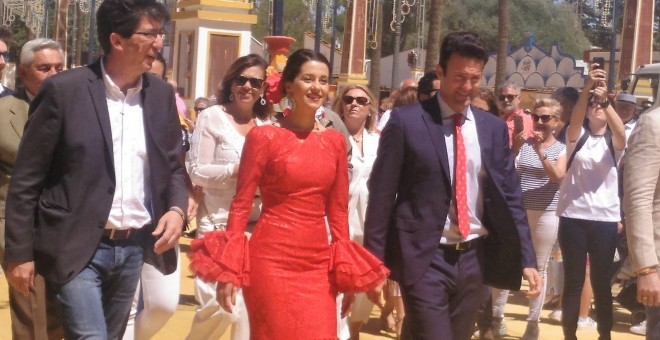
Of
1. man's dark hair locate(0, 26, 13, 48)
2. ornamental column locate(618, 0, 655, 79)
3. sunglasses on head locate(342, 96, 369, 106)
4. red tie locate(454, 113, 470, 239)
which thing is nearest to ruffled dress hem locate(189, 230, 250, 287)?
red tie locate(454, 113, 470, 239)

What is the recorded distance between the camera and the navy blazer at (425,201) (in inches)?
219

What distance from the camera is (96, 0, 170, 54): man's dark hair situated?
4879 mm

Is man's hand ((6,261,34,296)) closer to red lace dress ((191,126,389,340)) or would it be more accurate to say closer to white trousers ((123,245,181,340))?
red lace dress ((191,126,389,340))

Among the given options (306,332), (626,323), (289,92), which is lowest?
(626,323)

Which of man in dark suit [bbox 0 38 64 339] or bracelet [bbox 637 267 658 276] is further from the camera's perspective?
man in dark suit [bbox 0 38 64 339]

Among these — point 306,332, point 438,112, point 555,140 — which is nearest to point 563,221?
point 555,140

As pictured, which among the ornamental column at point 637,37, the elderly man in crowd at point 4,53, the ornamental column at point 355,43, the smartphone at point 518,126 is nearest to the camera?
the elderly man in crowd at point 4,53

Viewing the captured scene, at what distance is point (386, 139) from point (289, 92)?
0.61 metres

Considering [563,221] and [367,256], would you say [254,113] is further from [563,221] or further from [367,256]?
[563,221]

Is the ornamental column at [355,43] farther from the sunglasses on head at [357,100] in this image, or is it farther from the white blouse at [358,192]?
the white blouse at [358,192]

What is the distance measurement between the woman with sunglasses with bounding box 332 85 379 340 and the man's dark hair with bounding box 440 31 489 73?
118 inches

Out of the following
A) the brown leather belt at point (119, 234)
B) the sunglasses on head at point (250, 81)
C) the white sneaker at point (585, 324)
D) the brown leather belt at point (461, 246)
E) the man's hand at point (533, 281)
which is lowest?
the white sneaker at point (585, 324)

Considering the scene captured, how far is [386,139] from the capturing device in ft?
18.7

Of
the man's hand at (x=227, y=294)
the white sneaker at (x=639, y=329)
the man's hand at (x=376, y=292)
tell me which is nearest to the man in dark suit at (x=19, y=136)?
the man's hand at (x=227, y=294)
